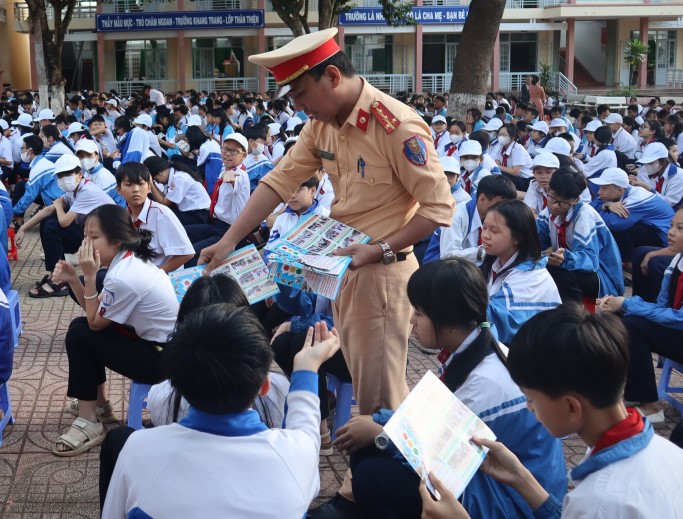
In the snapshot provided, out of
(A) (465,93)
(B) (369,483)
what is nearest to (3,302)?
(B) (369,483)

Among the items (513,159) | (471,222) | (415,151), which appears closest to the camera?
(415,151)

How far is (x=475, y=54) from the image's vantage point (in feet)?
43.7

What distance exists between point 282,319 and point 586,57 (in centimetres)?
3308

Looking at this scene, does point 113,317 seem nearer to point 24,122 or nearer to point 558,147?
point 558,147

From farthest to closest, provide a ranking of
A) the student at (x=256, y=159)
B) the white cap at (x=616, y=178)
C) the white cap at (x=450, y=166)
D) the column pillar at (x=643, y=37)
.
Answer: the column pillar at (x=643, y=37)
the student at (x=256, y=159)
the white cap at (x=616, y=178)
the white cap at (x=450, y=166)

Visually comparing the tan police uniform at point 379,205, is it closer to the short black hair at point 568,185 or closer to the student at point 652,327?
the student at point 652,327

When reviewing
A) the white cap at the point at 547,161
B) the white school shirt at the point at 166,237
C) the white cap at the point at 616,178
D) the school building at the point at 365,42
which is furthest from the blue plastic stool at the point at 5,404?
the school building at the point at 365,42

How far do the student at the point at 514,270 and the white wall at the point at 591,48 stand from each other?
32.9 metres

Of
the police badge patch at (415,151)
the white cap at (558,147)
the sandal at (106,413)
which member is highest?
the police badge patch at (415,151)

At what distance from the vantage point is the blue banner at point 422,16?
3092cm

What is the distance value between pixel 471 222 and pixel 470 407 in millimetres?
3028

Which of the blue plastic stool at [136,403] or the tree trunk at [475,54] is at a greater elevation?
the tree trunk at [475,54]

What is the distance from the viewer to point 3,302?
3.65 metres

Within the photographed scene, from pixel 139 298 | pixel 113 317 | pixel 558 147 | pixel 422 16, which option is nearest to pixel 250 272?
pixel 139 298
